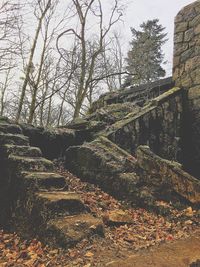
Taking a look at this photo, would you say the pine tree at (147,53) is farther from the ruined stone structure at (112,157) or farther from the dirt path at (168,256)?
the dirt path at (168,256)

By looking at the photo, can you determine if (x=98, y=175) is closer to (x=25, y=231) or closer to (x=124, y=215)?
(x=124, y=215)

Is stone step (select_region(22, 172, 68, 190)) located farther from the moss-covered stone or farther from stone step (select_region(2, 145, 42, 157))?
the moss-covered stone

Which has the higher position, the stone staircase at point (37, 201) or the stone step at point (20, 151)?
the stone step at point (20, 151)

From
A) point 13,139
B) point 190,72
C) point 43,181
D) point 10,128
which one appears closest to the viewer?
point 43,181

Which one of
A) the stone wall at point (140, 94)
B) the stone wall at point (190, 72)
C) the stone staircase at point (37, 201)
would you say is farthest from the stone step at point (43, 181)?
the stone wall at point (140, 94)

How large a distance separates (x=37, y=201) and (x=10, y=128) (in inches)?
109

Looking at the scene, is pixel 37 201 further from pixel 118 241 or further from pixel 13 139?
pixel 13 139

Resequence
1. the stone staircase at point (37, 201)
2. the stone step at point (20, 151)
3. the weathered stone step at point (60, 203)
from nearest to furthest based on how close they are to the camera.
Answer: the stone staircase at point (37, 201) → the weathered stone step at point (60, 203) → the stone step at point (20, 151)

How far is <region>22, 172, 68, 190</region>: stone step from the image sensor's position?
523cm

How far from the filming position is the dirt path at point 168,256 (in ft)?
12.5

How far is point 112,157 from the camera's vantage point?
6965 mm

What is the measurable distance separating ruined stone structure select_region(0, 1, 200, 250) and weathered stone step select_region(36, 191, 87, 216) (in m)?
0.01

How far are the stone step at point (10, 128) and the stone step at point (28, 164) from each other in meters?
1.32

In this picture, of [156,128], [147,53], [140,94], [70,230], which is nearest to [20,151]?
[70,230]
